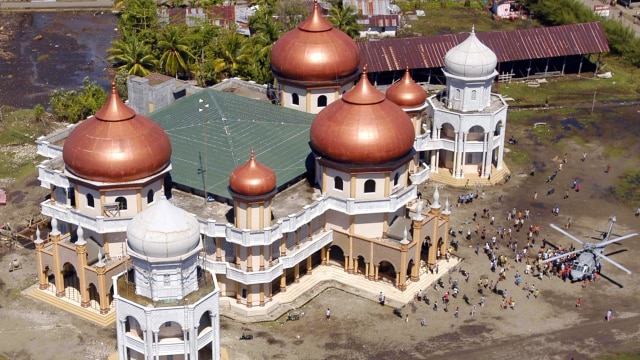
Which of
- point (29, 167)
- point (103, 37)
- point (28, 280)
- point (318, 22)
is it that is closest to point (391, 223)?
point (318, 22)

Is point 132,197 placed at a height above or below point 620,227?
above

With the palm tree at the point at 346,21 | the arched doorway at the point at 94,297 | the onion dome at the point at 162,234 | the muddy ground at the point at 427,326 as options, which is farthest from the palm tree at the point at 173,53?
the onion dome at the point at 162,234

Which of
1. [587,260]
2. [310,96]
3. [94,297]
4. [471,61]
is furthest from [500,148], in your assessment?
[94,297]

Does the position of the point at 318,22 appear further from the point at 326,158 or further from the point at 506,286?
the point at 506,286

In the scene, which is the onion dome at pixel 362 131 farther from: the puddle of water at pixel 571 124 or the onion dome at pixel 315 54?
the puddle of water at pixel 571 124

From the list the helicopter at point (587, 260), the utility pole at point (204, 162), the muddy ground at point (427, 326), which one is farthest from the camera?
the helicopter at point (587, 260)
